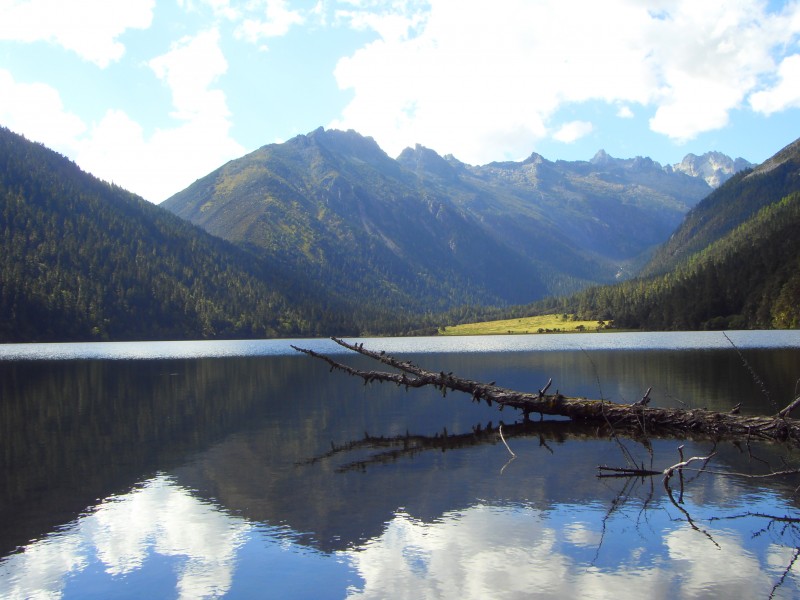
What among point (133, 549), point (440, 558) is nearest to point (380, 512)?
point (440, 558)

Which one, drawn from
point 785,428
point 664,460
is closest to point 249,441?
point 664,460

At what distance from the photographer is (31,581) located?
1755 centimetres

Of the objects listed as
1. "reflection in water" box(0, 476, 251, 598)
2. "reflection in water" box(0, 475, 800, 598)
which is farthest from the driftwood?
"reflection in water" box(0, 476, 251, 598)

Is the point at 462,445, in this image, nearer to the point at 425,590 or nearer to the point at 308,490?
the point at 308,490

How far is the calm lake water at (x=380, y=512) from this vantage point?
17203mm

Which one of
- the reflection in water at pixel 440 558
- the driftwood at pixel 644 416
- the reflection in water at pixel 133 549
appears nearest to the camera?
the reflection in water at pixel 440 558

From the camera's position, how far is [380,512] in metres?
22.8

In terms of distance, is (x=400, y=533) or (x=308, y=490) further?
(x=308, y=490)

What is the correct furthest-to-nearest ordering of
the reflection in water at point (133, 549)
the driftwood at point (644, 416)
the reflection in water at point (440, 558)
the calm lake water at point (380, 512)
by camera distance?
the driftwood at point (644, 416), the reflection in water at point (133, 549), the calm lake water at point (380, 512), the reflection in water at point (440, 558)

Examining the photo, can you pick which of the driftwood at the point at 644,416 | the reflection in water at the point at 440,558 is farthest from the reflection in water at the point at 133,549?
the driftwood at the point at 644,416

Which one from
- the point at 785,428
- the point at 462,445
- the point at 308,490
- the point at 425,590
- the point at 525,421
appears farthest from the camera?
the point at 525,421

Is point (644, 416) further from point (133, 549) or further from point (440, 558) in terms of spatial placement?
point (133, 549)

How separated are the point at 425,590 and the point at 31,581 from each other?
1083 centimetres

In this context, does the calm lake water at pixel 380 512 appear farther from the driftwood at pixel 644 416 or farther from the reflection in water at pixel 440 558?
the driftwood at pixel 644 416
